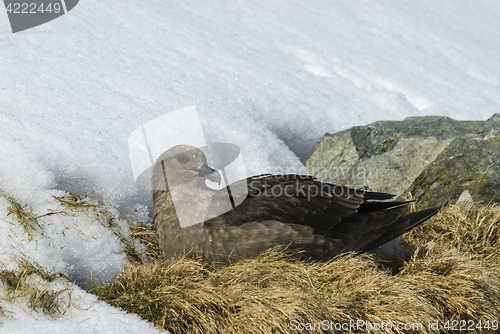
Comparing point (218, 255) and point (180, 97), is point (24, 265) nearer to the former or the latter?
point (218, 255)

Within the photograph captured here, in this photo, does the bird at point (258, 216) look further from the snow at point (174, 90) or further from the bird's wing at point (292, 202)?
the snow at point (174, 90)

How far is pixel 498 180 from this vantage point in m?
4.31

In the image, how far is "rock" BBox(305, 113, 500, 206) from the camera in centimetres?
433

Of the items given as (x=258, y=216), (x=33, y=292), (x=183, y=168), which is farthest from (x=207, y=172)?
(x=33, y=292)

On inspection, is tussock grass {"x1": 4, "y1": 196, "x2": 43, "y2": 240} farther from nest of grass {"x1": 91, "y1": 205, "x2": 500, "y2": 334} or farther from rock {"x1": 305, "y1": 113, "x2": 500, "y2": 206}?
rock {"x1": 305, "y1": 113, "x2": 500, "y2": 206}

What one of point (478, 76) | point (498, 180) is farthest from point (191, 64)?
point (478, 76)

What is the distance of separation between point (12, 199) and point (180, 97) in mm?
2241

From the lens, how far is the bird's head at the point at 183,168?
3.46 metres

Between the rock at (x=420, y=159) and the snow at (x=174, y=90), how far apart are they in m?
0.52

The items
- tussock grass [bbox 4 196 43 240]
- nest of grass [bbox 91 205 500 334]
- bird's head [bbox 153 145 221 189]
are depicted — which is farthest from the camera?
bird's head [bbox 153 145 221 189]

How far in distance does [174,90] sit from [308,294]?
297cm

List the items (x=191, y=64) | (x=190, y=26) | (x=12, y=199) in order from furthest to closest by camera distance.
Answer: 1. (x=190, y=26)
2. (x=191, y=64)
3. (x=12, y=199)

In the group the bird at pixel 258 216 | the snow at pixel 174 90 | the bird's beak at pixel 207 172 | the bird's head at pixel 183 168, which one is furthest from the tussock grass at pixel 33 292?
the bird's beak at pixel 207 172

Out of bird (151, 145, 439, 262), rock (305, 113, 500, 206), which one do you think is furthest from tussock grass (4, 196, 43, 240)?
rock (305, 113, 500, 206)
